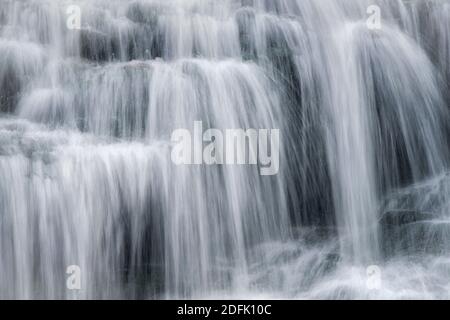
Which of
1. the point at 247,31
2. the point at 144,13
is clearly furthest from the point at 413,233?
the point at 144,13

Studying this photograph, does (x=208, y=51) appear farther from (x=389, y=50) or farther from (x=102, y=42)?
(x=389, y=50)

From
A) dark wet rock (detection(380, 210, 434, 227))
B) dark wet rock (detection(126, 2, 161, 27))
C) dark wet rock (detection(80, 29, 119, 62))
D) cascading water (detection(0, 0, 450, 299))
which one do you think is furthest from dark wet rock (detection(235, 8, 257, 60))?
dark wet rock (detection(380, 210, 434, 227))

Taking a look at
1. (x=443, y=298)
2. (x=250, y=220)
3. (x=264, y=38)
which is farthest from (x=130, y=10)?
(x=443, y=298)

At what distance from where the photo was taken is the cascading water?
631 centimetres

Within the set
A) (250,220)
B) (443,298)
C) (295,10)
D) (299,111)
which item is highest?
(295,10)

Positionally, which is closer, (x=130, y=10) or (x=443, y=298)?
(x=443, y=298)

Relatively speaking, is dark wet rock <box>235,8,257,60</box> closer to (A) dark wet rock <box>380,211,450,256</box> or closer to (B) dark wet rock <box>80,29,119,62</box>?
(B) dark wet rock <box>80,29,119,62</box>

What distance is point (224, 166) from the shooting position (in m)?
6.43

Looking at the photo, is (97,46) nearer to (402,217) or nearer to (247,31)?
(247,31)

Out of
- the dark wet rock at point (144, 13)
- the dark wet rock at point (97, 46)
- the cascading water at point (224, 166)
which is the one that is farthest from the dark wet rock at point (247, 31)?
the dark wet rock at point (97, 46)

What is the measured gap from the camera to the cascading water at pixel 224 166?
631 centimetres

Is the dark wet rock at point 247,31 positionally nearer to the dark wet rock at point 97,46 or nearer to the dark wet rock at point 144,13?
the dark wet rock at point 144,13

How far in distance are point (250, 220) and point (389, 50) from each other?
2230 mm

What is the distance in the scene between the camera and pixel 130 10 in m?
6.94
